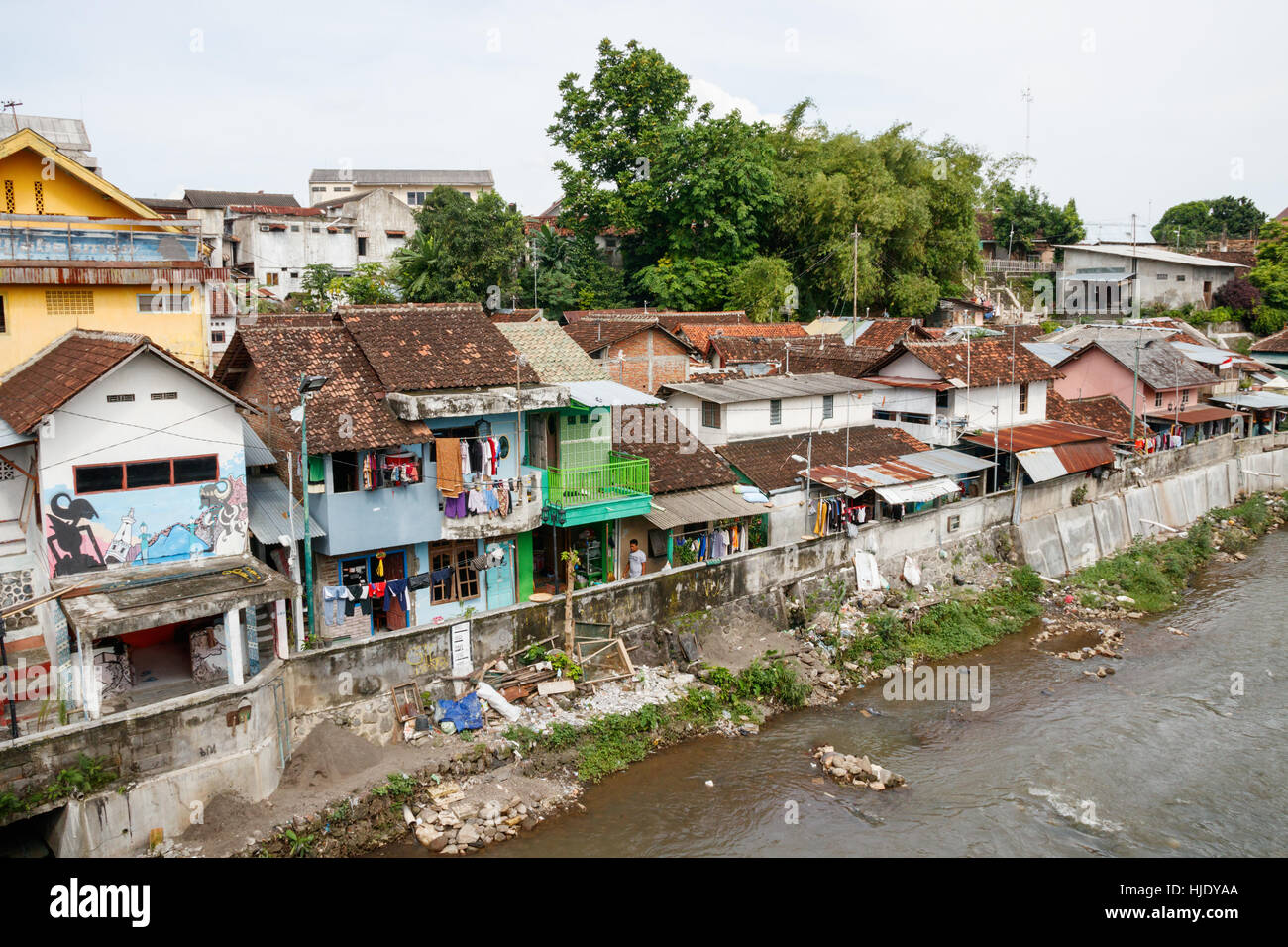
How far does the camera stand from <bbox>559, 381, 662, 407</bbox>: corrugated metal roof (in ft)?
71.9

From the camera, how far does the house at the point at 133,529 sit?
52.2 feet

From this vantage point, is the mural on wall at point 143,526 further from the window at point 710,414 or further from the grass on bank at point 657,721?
the window at point 710,414

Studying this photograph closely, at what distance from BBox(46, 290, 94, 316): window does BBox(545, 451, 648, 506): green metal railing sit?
10.7 metres

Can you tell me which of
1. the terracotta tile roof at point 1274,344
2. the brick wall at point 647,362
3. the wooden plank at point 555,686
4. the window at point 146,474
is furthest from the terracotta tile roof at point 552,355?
the terracotta tile roof at point 1274,344

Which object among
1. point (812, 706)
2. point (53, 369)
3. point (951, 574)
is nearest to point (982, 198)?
point (951, 574)

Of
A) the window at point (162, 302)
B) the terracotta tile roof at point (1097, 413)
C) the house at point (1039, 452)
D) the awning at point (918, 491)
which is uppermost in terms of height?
the window at point (162, 302)

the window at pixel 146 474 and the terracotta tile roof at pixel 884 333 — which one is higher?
the terracotta tile roof at pixel 884 333

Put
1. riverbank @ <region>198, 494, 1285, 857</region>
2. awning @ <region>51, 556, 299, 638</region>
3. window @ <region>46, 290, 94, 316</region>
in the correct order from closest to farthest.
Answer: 1. awning @ <region>51, 556, 299, 638</region>
2. riverbank @ <region>198, 494, 1285, 857</region>
3. window @ <region>46, 290, 94, 316</region>

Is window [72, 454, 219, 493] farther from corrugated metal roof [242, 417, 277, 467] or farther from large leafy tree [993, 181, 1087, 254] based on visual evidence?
large leafy tree [993, 181, 1087, 254]

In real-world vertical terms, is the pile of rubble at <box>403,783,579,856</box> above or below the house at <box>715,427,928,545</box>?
below

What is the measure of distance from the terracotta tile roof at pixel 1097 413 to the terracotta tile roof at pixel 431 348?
934 inches

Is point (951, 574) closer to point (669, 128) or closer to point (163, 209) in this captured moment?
point (669, 128)

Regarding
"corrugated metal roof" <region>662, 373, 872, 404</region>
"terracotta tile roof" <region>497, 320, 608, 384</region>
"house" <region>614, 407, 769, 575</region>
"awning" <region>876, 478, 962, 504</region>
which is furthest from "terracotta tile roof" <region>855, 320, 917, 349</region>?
"terracotta tile roof" <region>497, 320, 608, 384</region>

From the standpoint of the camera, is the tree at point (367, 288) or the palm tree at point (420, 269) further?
the tree at point (367, 288)
